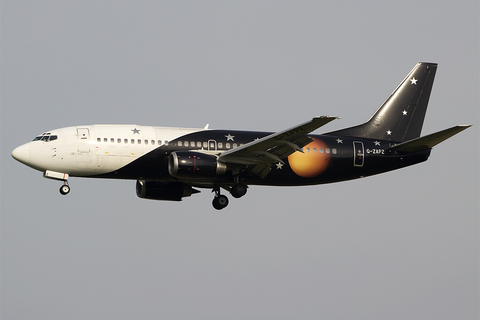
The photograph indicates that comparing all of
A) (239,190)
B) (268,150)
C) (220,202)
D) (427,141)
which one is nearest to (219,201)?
(220,202)

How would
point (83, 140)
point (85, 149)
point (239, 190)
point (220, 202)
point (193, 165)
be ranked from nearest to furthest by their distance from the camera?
point (193, 165) → point (85, 149) → point (83, 140) → point (239, 190) → point (220, 202)

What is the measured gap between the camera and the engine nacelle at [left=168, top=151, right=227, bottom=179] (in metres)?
41.3

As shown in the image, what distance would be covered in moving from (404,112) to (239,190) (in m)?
14.5

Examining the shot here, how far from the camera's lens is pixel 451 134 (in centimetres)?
4334

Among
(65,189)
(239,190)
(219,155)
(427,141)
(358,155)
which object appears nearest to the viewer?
(65,189)

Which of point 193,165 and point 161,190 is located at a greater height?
point 193,165

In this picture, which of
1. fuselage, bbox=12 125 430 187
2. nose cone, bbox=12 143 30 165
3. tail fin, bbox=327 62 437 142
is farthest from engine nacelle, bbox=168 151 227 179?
tail fin, bbox=327 62 437 142

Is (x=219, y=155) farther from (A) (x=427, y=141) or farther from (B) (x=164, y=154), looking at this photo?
(A) (x=427, y=141)

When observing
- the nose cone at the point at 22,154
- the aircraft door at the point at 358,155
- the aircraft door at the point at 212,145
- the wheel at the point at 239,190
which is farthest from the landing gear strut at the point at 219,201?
the nose cone at the point at 22,154

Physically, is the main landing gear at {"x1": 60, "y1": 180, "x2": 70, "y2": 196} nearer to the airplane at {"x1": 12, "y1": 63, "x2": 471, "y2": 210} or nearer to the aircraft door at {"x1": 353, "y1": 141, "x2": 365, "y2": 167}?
the airplane at {"x1": 12, "y1": 63, "x2": 471, "y2": 210}

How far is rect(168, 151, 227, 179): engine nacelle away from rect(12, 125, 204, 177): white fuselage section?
2110mm

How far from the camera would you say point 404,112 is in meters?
50.7

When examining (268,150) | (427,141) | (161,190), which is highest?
(427,141)

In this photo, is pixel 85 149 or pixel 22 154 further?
pixel 85 149
